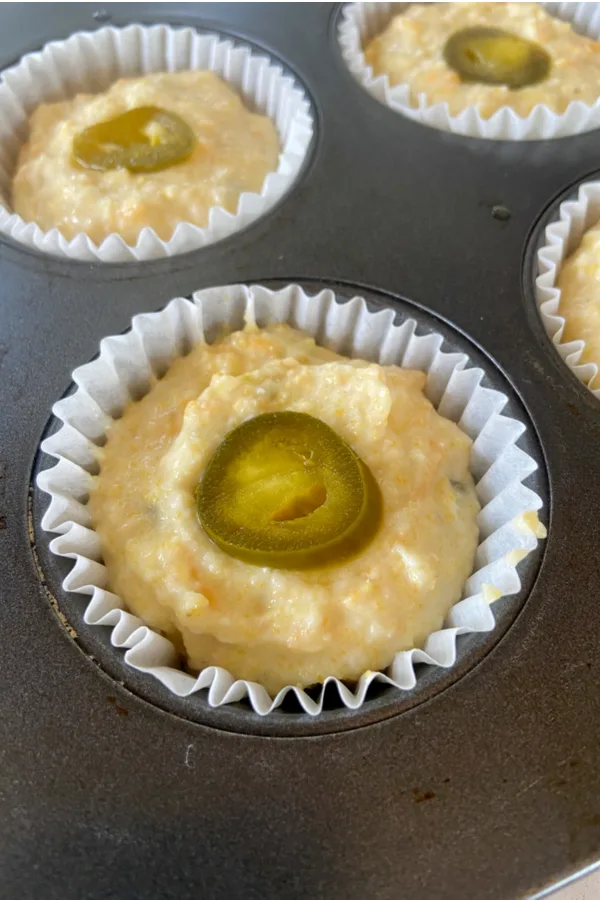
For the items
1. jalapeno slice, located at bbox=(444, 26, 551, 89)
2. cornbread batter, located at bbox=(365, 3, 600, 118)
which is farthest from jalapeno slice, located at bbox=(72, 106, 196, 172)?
jalapeno slice, located at bbox=(444, 26, 551, 89)

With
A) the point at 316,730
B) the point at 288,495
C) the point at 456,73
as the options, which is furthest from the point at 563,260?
the point at 316,730

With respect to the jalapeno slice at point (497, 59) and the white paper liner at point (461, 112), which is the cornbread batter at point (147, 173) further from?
the jalapeno slice at point (497, 59)

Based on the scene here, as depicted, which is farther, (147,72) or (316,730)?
(147,72)

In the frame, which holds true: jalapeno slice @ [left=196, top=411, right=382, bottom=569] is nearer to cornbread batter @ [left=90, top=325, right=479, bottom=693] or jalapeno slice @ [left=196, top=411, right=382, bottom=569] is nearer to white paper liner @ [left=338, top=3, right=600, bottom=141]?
cornbread batter @ [left=90, top=325, right=479, bottom=693]

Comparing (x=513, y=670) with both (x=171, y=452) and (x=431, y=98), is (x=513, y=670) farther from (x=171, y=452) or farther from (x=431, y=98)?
(x=431, y=98)

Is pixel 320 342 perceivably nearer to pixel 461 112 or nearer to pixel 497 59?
pixel 461 112

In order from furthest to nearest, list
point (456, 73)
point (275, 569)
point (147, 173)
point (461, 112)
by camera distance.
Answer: point (456, 73), point (461, 112), point (147, 173), point (275, 569)

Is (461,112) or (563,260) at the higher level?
(461,112)

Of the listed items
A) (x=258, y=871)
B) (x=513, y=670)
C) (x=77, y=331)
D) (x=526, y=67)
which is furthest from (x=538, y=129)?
(x=258, y=871)
